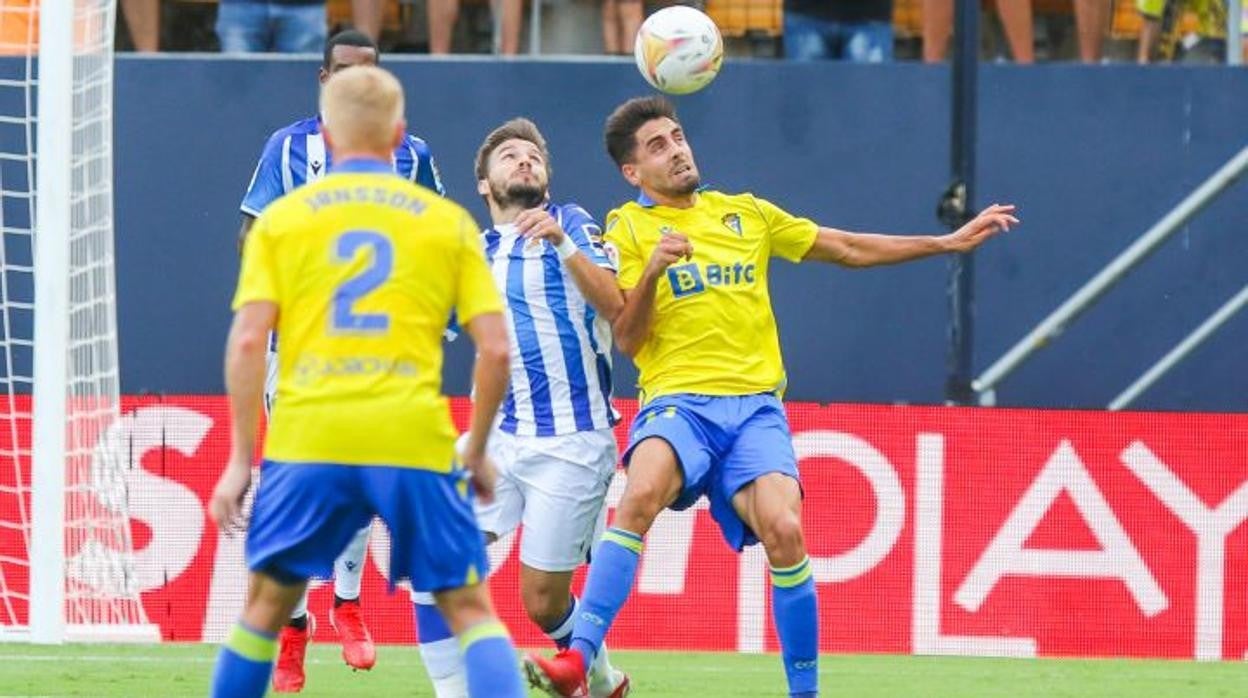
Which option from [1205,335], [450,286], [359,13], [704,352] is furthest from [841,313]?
[450,286]

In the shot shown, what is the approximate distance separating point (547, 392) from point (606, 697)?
1.00 m

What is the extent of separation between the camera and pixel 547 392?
797 centimetres

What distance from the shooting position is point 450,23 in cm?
1309

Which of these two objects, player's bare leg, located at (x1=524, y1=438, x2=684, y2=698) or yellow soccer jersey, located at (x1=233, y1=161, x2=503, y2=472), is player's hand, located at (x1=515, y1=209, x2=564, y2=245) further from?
yellow soccer jersey, located at (x1=233, y1=161, x2=503, y2=472)

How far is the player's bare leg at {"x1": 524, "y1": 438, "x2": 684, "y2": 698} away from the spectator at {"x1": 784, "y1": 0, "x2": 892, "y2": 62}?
5.61m

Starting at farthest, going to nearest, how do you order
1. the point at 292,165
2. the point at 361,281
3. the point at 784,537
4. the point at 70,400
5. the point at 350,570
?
the point at 70,400
the point at 350,570
the point at 292,165
the point at 784,537
the point at 361,281

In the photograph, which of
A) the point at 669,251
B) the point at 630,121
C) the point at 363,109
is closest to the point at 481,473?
the point at 363,109

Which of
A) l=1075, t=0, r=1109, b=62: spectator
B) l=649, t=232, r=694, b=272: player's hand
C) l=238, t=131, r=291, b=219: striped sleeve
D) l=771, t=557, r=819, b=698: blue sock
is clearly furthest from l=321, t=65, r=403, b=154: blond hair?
l=1075, t=0, r=1109, b=62: spectator

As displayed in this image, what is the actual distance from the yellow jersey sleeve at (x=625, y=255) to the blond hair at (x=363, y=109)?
2218 millimetres

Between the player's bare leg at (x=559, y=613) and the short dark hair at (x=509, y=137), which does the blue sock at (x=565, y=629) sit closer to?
the player's bare leg at (x=559, y=613)

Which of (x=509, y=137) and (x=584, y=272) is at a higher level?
(x=509, y=137)

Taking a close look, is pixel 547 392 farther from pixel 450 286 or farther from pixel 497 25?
pixel 497 25

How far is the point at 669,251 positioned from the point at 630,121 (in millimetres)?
850

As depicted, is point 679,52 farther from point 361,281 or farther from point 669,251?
point 361,281
